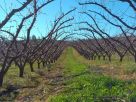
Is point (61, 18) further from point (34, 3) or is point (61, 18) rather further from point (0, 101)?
point (0, 101)

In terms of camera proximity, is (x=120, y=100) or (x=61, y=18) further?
(x=61, y=18)

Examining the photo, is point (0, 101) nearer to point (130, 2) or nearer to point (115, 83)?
point (115, 83)

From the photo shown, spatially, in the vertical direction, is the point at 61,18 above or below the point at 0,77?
above

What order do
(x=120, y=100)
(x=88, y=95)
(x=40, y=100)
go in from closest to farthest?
(x=120, y=100) → (x=88, y=95) → (x=40, y=100)

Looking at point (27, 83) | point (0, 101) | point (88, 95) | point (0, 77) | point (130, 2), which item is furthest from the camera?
point (27, 83)

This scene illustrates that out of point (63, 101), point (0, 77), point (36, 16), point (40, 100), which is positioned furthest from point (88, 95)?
point (36, 16)

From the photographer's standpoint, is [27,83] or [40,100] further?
[27,83]

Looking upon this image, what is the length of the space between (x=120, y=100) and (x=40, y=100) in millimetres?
→ 4165

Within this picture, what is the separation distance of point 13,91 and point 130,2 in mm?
6150

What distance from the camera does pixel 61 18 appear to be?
85.7 feet

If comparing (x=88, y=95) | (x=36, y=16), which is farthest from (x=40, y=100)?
(x=36, y=16)

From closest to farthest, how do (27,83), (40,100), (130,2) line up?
(40,100) < (130,2) < (27,83)

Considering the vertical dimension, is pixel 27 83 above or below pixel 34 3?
below

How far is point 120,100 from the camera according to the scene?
31.2ft
